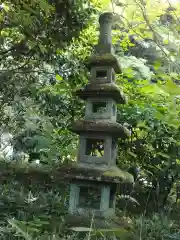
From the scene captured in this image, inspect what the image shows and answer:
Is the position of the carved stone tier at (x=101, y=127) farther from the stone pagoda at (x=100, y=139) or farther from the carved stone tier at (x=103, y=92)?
the carved stone tier at (x=103, y=92)

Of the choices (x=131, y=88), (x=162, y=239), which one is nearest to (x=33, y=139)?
(x=131, y=88)

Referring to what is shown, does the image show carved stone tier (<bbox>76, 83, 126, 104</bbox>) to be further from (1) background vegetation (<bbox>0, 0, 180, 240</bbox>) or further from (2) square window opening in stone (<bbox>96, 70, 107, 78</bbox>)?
(1) background vegetation (<bbox>0, 0, 180, 240</bbox>)

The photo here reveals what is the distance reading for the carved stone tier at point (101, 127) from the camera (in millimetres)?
3861

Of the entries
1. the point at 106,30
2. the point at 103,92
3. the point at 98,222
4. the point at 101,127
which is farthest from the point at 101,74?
the point at 98,222

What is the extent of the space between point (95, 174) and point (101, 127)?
0.59 m

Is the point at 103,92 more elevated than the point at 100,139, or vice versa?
the point at 103,92

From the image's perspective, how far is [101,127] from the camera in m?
3.89

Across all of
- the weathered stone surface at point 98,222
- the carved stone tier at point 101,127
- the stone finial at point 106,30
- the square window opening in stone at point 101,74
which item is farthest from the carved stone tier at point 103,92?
the weathered stone surface at point 98,222

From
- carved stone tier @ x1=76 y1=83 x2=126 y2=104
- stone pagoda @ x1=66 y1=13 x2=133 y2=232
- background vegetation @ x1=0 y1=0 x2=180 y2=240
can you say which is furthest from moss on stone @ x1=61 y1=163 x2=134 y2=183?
carved stone tier @ x1=76 y1=83 x2=126 y2=104

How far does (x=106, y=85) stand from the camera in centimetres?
404

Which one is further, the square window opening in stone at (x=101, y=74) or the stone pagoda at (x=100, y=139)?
the square window opening in stone at (x=101, y=74)

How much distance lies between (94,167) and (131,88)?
187 centimetres

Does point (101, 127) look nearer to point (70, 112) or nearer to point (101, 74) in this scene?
point (101, 74)

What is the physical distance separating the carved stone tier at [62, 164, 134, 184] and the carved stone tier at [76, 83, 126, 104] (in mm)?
927
